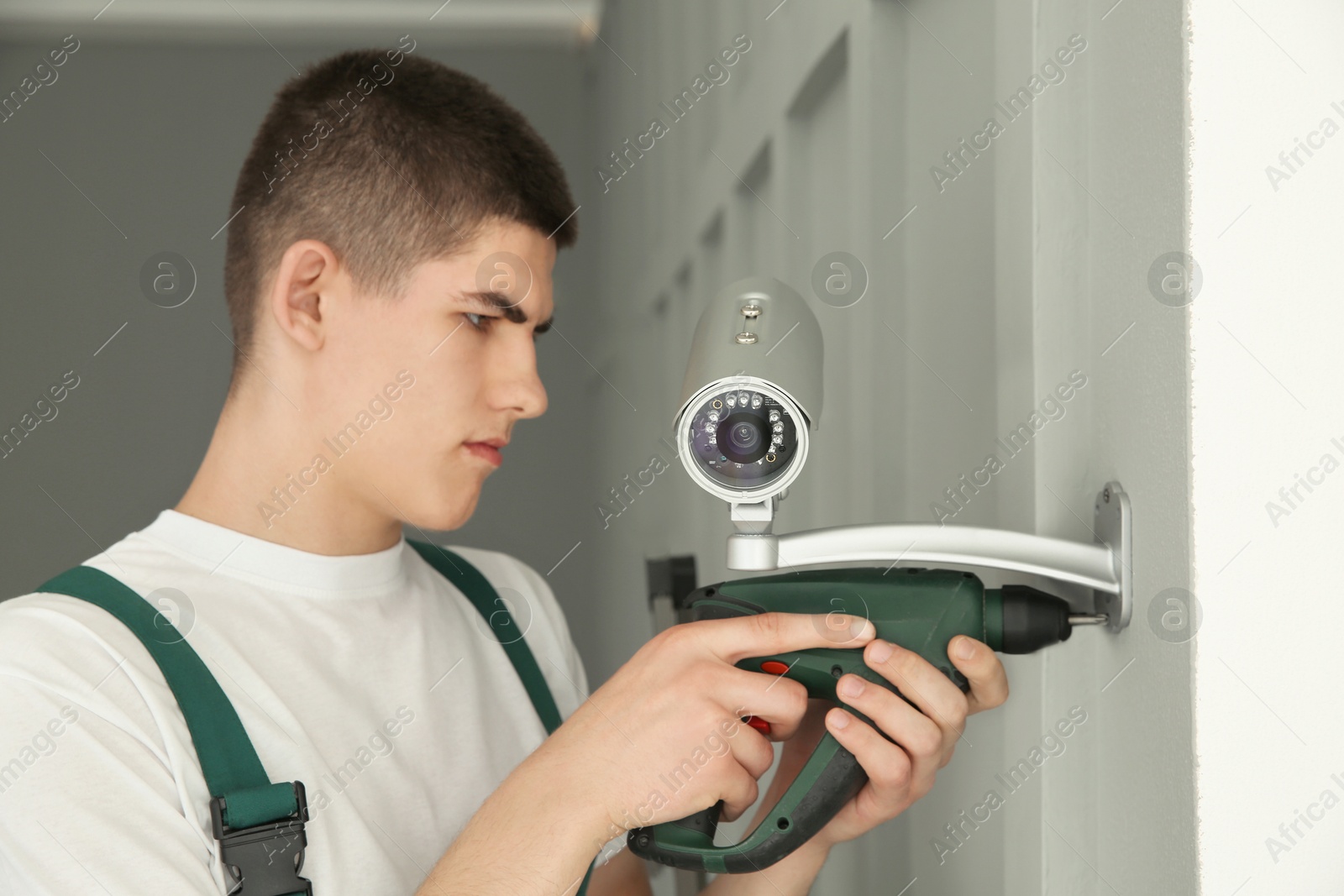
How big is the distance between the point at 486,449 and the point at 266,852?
1.28 ft

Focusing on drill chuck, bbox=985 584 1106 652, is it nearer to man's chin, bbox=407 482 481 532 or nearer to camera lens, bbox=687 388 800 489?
camera lens, bbox=687 388 800 489

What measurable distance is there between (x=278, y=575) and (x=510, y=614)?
0.97 feet

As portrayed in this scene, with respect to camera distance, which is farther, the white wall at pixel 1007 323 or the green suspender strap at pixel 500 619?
the green suspender strap at pixel 500 619

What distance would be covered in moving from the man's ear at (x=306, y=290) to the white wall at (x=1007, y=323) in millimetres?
557

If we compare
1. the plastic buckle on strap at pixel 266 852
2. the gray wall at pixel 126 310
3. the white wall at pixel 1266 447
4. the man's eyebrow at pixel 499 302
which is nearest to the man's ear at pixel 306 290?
the man's eyebrow at pixel 499 302

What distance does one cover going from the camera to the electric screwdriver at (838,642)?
65 centimetres

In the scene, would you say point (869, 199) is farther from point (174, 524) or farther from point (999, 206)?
point (174, 524)

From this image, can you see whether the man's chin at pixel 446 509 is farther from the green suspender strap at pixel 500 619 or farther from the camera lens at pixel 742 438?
the camera lens at pixel 742 438

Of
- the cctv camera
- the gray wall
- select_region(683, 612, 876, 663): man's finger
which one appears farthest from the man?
the gray wall

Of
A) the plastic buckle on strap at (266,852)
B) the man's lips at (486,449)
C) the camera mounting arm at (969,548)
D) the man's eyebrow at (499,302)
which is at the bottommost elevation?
the plastic buckle on strap at (266,852)

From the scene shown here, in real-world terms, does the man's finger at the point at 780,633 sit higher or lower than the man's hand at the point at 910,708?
higher

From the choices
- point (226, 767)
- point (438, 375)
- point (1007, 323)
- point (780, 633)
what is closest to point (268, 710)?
point (226, 767)

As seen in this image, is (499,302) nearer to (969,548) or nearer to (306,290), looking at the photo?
(306,290)

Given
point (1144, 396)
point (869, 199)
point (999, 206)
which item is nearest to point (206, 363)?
point (869, 199)
